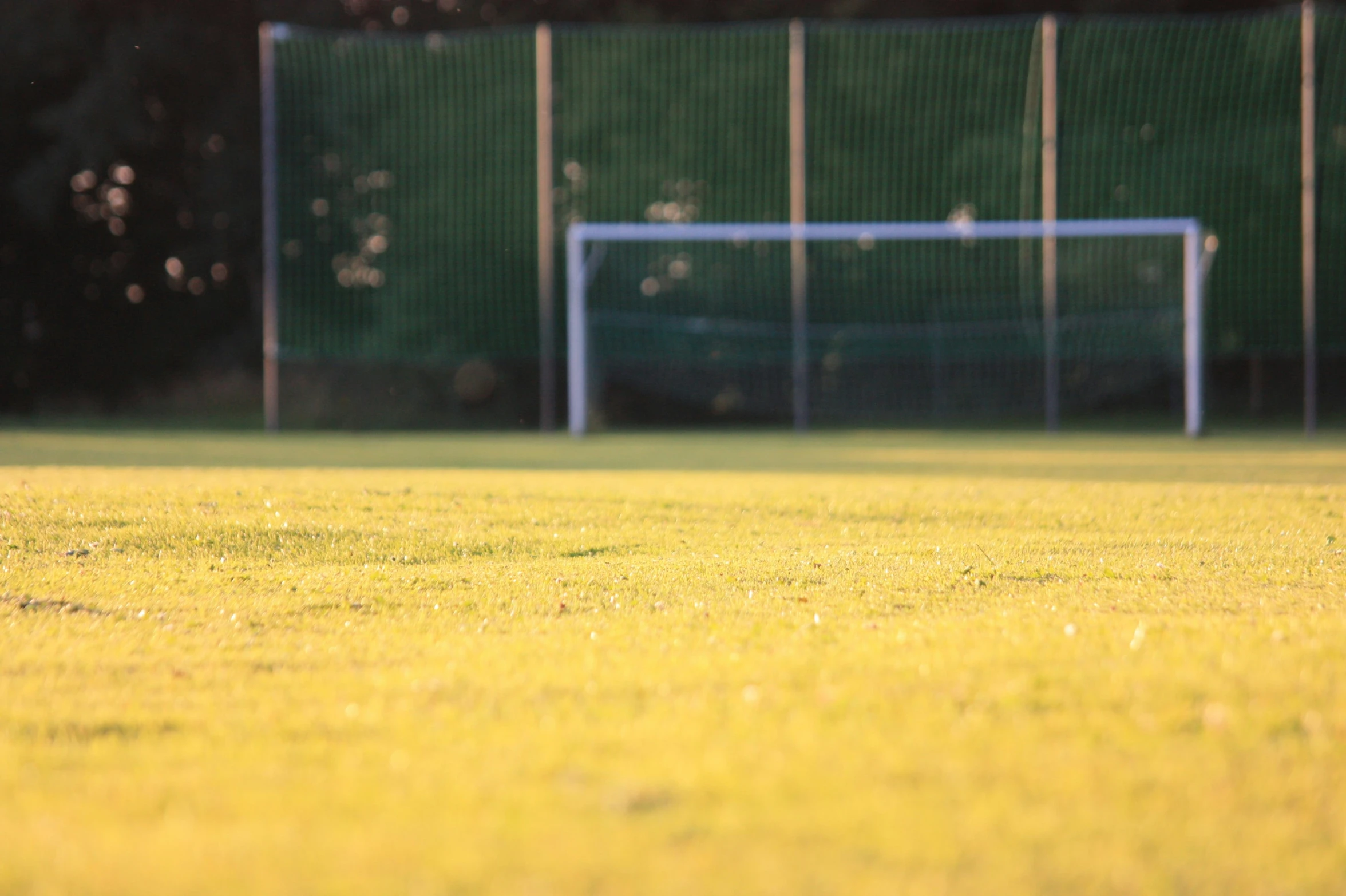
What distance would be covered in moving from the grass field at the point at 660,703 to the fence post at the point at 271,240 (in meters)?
10.9

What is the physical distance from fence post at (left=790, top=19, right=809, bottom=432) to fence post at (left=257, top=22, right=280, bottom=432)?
267 inches

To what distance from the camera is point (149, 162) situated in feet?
72.0

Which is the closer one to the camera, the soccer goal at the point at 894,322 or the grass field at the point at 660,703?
the grass field at the point at 660,703

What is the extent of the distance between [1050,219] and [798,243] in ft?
11.1

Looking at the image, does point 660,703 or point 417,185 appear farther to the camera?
point 417,185

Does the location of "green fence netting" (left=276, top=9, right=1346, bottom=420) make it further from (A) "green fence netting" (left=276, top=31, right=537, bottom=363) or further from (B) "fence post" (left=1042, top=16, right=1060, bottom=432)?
(B) "fence post" (left=1042, top=16, right=1060, bottom=432)

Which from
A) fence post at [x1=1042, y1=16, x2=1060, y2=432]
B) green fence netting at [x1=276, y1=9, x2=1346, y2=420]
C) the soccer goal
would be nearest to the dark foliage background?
green fence netting at [x1=276, y1=9, x2=1346, y2=420]

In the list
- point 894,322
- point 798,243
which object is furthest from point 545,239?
point 894,322

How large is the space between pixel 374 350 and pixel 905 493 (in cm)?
1134

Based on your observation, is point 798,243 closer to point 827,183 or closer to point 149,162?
point 827,183

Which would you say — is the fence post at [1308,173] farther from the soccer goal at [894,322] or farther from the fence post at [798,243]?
the fence post at [798,243]

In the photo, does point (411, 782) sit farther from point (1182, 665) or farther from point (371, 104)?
point (371, 104)

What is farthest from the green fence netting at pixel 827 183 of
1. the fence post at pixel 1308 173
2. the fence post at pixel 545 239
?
the fence post at pixel 545 239

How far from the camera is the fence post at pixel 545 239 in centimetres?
1739
